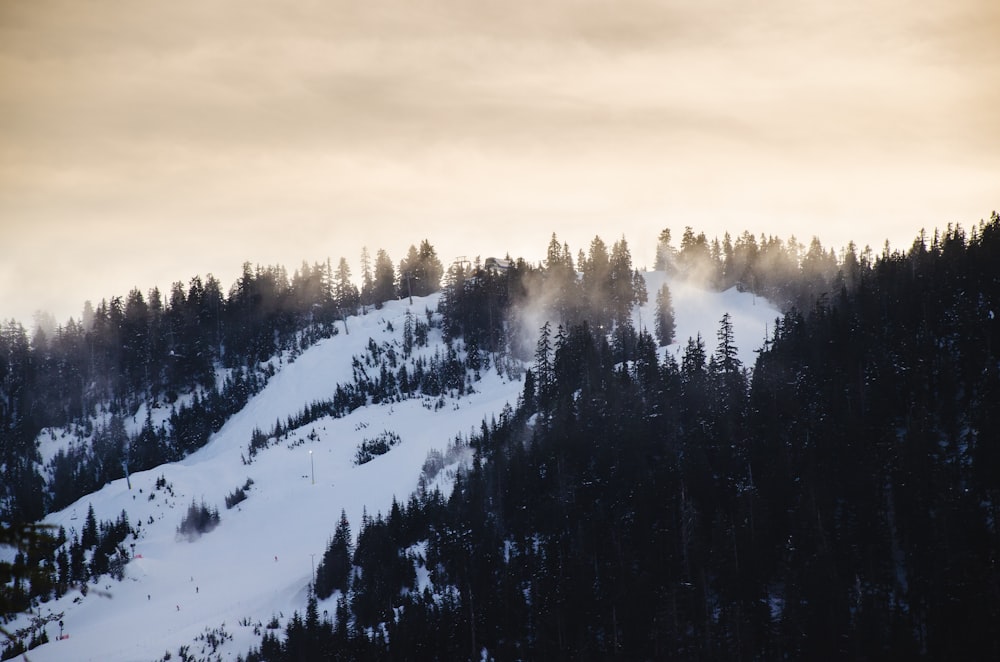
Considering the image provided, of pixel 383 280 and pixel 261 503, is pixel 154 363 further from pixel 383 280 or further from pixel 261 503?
pixel 261 503

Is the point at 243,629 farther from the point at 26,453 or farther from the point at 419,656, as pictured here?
the point at 26,453

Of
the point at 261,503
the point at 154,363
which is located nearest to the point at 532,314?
the point at 261,503

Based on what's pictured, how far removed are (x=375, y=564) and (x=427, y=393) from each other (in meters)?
51.5

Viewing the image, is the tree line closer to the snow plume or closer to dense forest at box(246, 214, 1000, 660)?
the snow plume

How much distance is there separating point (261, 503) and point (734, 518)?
65576mm

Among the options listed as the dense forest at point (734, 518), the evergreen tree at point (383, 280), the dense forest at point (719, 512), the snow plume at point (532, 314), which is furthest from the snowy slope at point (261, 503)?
the evergreen tree at point (383, 280)

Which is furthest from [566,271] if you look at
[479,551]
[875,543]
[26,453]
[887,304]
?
[26,453]

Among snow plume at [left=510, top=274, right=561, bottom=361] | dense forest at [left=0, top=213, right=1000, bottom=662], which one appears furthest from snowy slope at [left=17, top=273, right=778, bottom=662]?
snow plume at [left=510, top=274, right=561, bottom=361]

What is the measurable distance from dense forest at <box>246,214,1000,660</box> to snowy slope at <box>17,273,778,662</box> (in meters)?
9.19

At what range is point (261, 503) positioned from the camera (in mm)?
106500

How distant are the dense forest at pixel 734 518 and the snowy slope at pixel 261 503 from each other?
919cm

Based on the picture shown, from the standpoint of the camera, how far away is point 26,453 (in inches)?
6078

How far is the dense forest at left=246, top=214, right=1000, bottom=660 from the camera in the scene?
6169 centimetres

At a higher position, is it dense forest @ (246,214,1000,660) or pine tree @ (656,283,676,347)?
pine tree @ (656,283,676,347)
